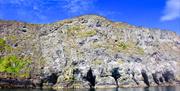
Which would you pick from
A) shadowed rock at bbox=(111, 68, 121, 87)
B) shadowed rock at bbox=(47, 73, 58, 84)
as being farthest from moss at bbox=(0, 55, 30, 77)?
shadowed rock at bbox=(111, 68, 121, 87)

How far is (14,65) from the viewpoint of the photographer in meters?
184

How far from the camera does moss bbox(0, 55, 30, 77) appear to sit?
179 m

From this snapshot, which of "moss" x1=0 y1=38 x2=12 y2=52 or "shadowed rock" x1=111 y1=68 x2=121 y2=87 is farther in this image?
"moss" x1=0 y1=38 x2=12 y2=52

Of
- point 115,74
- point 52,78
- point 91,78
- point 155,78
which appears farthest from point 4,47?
point 155,78

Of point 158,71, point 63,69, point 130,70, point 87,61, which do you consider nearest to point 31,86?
point 63,69

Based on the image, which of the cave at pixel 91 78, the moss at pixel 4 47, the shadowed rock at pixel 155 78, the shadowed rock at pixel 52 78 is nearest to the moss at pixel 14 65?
the moss at pixel 4 47

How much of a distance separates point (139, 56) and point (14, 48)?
71786 millimetres

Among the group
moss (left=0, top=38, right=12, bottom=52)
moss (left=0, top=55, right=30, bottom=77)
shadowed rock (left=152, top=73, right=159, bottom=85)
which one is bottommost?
shadowed rock (left=152, top=73, right=159, bottom=85)

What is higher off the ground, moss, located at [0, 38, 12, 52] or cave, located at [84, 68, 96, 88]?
moss, located at [0, 38, 12, 52]

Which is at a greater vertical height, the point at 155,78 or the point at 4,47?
the point at 4,47

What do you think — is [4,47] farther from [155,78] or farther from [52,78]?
[155,78]

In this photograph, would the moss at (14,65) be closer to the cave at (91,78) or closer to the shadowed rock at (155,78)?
the cave at (91,78)

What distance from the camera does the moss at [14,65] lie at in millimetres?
179400

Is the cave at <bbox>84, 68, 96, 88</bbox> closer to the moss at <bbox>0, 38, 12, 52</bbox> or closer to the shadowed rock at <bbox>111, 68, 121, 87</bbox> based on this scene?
the shadowed rock at <bbox>111, 68, 121, 87</bbox>
